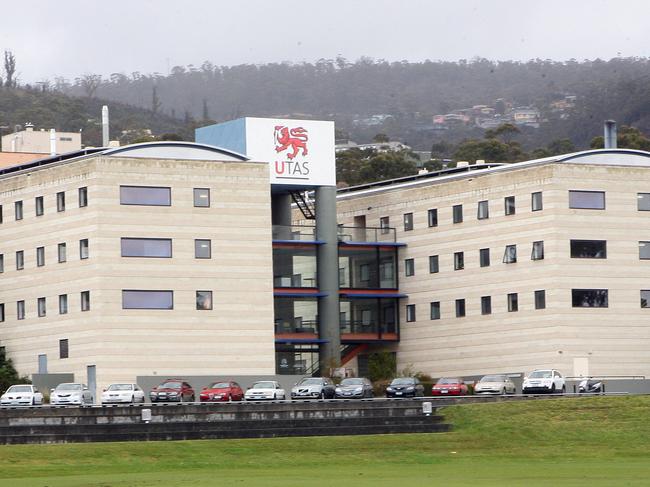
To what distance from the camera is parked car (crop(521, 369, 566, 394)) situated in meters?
84.5

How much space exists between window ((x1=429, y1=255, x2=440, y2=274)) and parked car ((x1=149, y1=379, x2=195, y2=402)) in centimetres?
2327

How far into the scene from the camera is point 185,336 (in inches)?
3570

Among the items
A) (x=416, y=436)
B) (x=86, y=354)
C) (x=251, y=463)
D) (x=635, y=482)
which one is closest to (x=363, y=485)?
(x=635, y=482)

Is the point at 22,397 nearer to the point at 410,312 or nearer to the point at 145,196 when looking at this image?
the point at 145,196

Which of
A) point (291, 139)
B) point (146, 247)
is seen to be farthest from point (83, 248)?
point (291, 139)

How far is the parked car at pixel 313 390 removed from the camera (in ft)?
273

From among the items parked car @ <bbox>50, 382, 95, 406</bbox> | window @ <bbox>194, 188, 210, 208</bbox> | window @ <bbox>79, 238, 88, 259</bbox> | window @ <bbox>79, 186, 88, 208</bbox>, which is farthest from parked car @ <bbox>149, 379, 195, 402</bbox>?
window @ <bbox>79, 186, 88, 208</bbox>

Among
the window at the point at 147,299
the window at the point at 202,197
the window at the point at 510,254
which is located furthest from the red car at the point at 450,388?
the window at the point at 202,197

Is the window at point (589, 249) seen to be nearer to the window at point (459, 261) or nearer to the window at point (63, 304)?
the window at point (459, 261)

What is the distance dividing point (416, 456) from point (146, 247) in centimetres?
3700

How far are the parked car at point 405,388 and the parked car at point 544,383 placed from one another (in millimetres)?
5410

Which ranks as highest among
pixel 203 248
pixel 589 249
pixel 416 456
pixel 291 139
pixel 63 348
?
pixel 291 139

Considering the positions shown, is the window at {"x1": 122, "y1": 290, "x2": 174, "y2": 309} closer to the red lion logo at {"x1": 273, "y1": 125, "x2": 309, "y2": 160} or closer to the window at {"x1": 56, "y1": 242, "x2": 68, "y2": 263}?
the window at {"x1": 56, "y1": 242, "x2": 68, "y2": 263}

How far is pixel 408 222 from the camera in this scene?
346 ft
